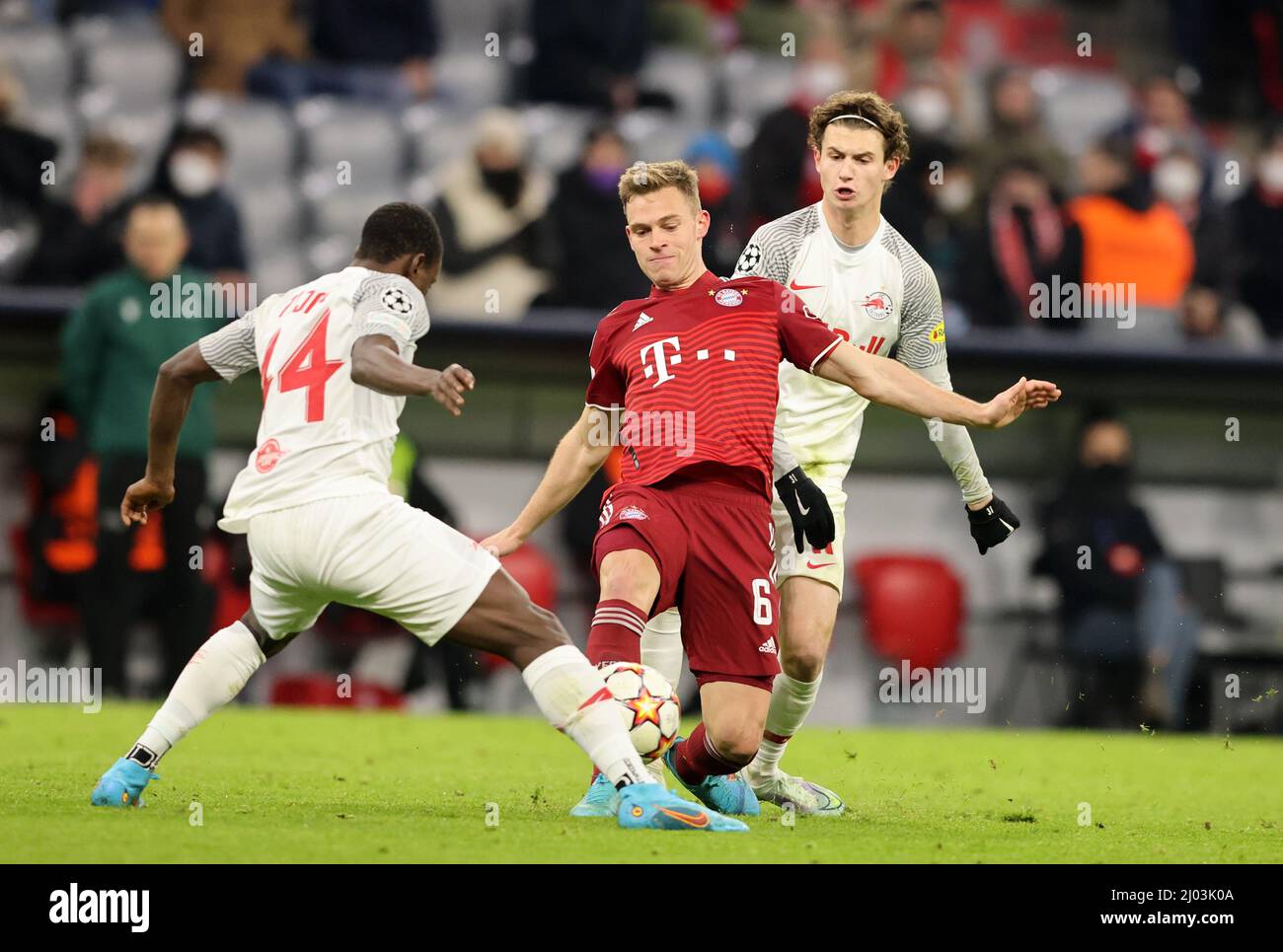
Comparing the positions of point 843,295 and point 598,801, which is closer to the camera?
point 598,801

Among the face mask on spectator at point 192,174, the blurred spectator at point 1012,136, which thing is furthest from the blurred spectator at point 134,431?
the blurred spectator at point 1012,136

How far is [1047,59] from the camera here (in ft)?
56.9

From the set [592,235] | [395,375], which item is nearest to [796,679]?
[395,375]

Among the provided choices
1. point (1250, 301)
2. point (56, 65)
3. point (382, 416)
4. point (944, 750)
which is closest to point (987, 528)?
point (382, 416)

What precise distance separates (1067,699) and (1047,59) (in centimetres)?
670

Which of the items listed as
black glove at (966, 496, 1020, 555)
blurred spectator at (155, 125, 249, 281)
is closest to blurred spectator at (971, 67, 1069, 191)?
blurred spectator at (155, 125, 249, 281)

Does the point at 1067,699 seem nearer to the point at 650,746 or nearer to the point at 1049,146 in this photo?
the point at 1049,146

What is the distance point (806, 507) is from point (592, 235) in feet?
20.6

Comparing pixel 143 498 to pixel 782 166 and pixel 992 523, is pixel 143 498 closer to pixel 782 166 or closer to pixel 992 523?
pixel 992 523

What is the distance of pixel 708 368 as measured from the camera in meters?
6.27

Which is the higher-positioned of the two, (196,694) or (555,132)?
(555,132)

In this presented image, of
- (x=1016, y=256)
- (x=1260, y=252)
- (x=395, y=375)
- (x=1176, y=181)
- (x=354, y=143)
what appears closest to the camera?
(x=395, y=375)

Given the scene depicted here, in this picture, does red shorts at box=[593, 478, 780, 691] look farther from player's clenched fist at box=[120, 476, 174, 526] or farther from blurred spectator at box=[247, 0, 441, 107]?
blurred spectator at box=[247, 0, 441, 107]

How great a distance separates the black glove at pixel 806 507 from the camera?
6.54 m
